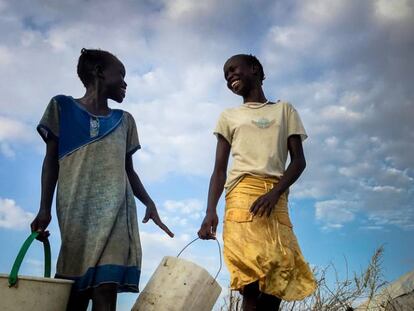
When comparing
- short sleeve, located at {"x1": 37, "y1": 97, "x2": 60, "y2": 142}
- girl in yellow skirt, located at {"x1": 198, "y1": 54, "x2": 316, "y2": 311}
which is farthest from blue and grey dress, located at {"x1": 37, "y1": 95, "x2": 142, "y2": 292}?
girl in yellow skirt, located at {"x1": 198, "y1": 54, "x2": 316, "y2": 311}

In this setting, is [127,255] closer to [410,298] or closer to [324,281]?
[324,281]

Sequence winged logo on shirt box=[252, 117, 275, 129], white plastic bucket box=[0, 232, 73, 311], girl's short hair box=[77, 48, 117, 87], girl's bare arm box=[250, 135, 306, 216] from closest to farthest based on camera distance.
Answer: white plastic bucket box=[0, 232, 73, 311] → girl's bare arm box=[250, 135, 306, 216] → winged logo on shirt box=[252, 117, 275, 129] → girl's short hair box=[77, 48, 117, 87]

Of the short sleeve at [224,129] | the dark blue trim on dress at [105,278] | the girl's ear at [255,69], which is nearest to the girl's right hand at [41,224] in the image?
the dark blue trim on dress at [105,278]

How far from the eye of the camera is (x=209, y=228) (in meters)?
3.18

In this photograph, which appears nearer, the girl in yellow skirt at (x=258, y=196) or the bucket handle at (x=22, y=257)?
the bucket handle at (x=22, y=257)

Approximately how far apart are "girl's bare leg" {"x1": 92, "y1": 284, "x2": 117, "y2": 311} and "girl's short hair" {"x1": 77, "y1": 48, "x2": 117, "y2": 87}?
5.08 ft

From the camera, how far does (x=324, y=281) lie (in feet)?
18.6

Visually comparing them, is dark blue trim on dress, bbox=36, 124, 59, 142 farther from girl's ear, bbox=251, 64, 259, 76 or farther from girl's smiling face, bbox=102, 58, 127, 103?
girl's ear, bbox=251, 64, 259, 76

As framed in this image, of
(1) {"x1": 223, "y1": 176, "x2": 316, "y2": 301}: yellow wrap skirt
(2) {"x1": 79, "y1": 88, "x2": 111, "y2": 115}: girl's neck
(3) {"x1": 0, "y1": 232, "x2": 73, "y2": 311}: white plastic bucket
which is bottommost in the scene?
(3) {"x1": 0, "y1": 232, "x2": 73, "y2": 311}: white plastic bucket

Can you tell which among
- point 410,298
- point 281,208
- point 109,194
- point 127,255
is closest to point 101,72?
point 109,194

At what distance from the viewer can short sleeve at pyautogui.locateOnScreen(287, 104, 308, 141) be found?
11.2 ft

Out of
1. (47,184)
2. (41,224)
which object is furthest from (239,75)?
(41,224)

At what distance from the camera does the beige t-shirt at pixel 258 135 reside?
10.7 feet

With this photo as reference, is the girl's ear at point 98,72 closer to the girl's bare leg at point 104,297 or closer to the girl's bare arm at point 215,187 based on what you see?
the girl's bare arm at point 215,187
